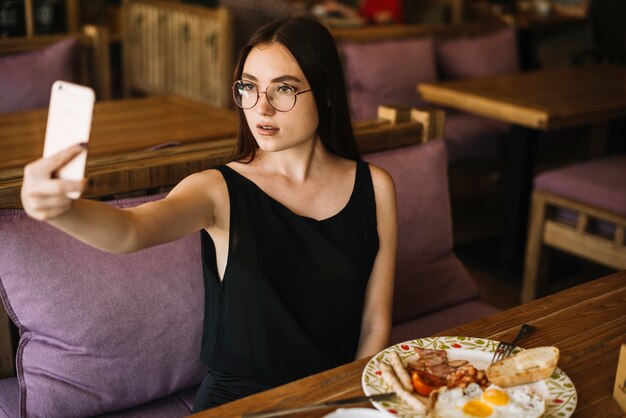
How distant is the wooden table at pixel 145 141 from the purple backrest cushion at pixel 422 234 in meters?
0.11

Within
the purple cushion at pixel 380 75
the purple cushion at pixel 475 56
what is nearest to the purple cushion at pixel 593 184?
the purple cushion at pixel 380 75

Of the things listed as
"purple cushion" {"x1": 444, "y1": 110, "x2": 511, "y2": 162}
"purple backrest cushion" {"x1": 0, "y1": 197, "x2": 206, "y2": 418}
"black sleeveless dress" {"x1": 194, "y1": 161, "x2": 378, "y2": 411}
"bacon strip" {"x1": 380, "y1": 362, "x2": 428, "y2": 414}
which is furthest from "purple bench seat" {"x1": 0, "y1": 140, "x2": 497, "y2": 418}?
"purple cushion" {"x1": 444, "y1": 110, "x2": 511, "y2": 162}

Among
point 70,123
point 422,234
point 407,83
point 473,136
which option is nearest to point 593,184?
point 473,136

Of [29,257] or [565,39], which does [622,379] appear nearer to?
[29,257]

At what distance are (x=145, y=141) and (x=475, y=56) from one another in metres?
2.34

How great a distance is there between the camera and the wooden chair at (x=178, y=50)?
16.0 feet

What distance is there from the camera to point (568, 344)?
1.48m

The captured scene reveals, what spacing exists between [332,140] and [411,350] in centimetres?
56

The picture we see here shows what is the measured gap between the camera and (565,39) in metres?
7.00

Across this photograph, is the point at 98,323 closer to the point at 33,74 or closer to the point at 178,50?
the point at 33,74

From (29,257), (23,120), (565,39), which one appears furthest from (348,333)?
(565,39)

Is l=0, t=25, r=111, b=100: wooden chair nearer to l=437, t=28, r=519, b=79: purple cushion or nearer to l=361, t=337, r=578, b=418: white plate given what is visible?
l=437, t=28, r=519, b=79: purple cushion

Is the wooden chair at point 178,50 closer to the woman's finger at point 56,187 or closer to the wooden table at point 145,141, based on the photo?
the wooden table at point 145,141

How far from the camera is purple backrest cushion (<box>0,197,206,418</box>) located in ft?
5.47
